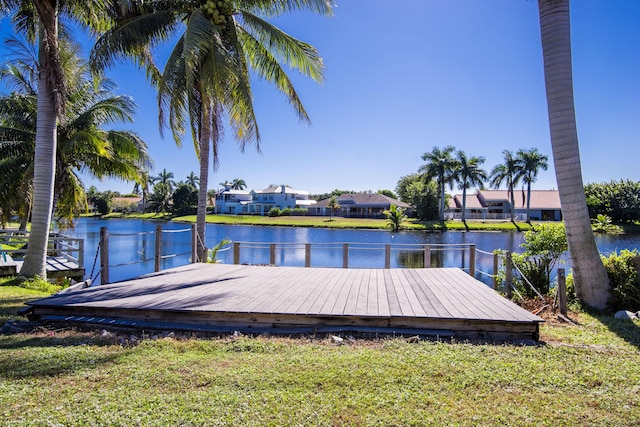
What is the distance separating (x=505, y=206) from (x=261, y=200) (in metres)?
42.9

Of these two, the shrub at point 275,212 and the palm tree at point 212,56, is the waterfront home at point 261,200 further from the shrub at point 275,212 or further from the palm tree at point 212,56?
the palm tree at point 212,56

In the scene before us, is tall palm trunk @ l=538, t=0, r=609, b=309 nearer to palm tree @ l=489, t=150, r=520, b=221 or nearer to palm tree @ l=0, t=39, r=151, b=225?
palm tree @ l=0, t=39, r=151, b=225

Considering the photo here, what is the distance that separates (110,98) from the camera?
14.8 metres

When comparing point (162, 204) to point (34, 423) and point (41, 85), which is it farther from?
point (34, 423)

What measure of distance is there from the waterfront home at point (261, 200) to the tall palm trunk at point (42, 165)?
6191cm

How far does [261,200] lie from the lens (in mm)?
75250

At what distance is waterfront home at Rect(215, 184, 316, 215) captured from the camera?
72.6 metres

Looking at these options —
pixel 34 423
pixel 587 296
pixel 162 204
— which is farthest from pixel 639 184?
pixel 162 204

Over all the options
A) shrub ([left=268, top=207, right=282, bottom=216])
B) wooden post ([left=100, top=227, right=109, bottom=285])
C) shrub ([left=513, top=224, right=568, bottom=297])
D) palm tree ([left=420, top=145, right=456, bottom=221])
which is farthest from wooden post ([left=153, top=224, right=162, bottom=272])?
shrub ([left=268, top=207, right=282, bottom=216])

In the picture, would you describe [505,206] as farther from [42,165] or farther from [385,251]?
[42,165]

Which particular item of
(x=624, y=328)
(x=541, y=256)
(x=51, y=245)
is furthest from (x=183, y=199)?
(x=624, y=328)

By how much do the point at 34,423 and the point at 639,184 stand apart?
60312mm

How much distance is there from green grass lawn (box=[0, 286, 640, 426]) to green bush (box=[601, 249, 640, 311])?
1709 mm

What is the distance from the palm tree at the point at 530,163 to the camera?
51.8m
